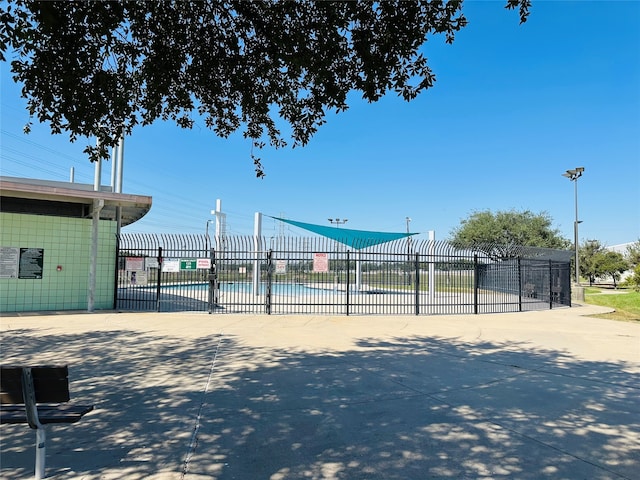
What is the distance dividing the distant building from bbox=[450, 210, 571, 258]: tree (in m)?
31.5

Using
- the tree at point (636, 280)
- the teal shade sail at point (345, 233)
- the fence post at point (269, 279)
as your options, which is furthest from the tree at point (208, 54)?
the teal shade sail at point (345, 233)

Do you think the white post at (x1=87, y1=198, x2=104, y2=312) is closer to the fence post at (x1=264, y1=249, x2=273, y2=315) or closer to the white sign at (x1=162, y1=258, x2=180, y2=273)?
the white sign at (x1=162, y1=258, x2=180, y2=273)

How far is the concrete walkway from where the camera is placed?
10.9ft

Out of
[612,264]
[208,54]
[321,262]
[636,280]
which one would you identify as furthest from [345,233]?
[612,264]

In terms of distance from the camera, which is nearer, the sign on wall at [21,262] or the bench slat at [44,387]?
the bench slat at [44,387]

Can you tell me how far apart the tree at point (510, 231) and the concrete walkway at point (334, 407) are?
31.8 meters

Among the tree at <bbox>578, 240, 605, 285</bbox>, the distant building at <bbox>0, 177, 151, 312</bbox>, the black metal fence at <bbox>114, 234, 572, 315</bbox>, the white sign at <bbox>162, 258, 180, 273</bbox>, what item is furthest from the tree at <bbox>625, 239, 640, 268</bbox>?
the distant building at <bbox>0, 177, 151, 312</bbox>

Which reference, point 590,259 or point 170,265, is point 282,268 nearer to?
point 170,265

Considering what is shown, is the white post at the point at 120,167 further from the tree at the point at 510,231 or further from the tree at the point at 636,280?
the tree at the point at 510,231

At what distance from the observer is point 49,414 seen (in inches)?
133

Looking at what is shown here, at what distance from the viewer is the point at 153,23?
16.4 ft

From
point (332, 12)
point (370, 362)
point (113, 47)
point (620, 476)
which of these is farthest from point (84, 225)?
point (620, 476)

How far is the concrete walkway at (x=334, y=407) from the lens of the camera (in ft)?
10.9

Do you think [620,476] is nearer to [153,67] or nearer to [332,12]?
[332,12]
